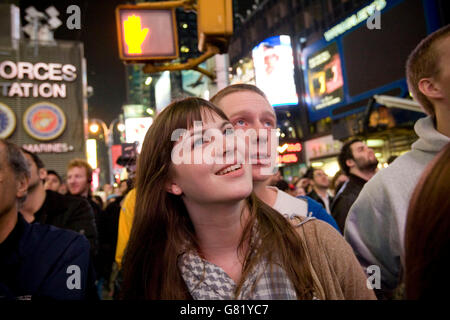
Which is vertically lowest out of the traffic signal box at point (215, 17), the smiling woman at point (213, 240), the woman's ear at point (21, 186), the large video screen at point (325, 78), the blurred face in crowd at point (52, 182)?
Answer: the smiling woman at point (213, 240)

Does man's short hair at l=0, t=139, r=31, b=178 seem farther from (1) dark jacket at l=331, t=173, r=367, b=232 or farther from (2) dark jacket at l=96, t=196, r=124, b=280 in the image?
(1) dark jacket at l=331, t=173, r=367, b=232

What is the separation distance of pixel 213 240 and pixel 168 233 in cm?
22

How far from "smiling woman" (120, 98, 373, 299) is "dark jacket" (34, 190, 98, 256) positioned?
1.95 meters

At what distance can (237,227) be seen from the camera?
1.51 meters

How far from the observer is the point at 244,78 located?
70.9ft

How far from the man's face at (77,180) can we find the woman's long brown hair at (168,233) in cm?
340

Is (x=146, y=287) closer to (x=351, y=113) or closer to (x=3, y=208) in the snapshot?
(x=3, y=208)

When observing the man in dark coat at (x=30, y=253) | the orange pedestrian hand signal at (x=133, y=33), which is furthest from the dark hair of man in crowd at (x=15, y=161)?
the orange pedestrian hand signal at (x=133, y=33)

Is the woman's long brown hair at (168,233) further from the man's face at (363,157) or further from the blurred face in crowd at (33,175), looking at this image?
the man's face at (363,157)

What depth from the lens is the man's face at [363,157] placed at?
3.59 meters

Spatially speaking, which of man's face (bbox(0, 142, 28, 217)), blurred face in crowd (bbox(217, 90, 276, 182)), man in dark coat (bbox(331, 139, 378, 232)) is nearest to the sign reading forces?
man's face (bbox(0, 142, 28, 217))

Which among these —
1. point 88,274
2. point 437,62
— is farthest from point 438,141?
point 88,274

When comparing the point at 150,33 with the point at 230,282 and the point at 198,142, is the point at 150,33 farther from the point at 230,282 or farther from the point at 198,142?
the point at 230,282

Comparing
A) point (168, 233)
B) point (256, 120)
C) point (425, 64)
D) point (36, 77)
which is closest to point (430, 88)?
point (425, 64)
